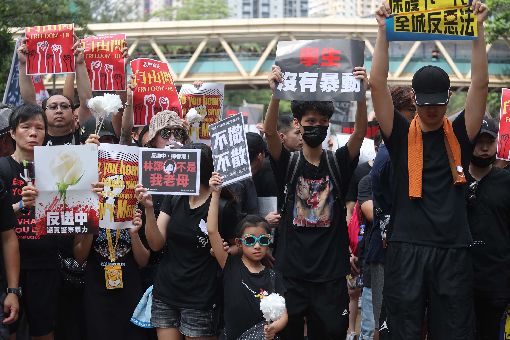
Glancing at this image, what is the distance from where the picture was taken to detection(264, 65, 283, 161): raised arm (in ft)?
19.6

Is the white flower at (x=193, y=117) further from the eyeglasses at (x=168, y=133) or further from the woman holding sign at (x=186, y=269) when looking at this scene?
the woman holding sign at (x=186, y=269)

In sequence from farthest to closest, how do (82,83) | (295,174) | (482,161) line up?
(82,83) → (295,174) → (482,161)

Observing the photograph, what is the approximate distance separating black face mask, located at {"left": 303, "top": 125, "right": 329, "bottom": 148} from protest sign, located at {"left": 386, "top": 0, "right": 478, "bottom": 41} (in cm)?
96

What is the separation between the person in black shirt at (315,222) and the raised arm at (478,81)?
860 millimetres

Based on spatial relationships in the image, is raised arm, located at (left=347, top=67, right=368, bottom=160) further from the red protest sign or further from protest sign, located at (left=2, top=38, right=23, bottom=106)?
protest sign, located at (left=2, top=38, right=23, bottom=106)

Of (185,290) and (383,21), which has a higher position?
(383,21)

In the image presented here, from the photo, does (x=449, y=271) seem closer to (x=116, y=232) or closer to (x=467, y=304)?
(x=467, y=304)

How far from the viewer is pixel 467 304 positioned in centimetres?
517

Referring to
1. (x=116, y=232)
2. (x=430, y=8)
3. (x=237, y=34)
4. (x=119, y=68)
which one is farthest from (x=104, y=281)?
(x=237, y=34)

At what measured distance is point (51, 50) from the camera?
8078 mm

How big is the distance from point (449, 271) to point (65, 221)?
2.68m

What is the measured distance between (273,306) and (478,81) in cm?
194

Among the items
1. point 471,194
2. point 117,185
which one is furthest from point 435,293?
point 117,185

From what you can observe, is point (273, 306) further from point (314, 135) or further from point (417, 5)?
point (417, 5)
